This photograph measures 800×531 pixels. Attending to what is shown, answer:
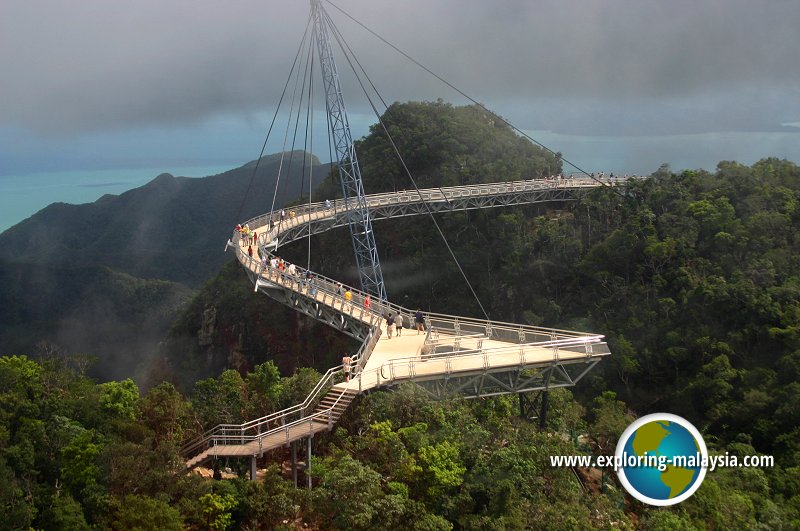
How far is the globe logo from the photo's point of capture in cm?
1853

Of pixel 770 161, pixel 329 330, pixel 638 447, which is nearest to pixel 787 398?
pixel 638 447

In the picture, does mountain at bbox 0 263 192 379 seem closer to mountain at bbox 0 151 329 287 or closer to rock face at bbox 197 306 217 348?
mountain at bbox 0 151 329 287

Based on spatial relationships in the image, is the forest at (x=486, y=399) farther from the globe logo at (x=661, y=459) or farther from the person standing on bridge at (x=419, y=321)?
the person standing on bridge at (x=419, y=321)

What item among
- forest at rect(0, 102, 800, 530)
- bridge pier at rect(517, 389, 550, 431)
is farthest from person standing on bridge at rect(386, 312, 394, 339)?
bridge pier at rect(517, 389, 550, 431)

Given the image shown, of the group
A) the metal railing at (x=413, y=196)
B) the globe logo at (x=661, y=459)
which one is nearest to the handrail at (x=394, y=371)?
the globe logo at (x=661, y=459)

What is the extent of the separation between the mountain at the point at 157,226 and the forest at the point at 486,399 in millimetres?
32066

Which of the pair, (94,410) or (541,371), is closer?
(94,410)

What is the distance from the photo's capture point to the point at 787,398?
3106cm

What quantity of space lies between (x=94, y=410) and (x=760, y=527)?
Result: 1865cm

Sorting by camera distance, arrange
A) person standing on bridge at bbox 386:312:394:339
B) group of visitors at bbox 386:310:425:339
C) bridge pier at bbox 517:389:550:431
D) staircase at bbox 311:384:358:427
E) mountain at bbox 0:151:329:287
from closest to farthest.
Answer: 1. staircase at bbox 311:384:358:427
2. bridge pier at bbox 517:389:550:431
3. person standing on bridge at bbox 386:312:394:339
4. group of visitors at bbox 386:310:425:339
5. mountain at bbox 0:151:329:287

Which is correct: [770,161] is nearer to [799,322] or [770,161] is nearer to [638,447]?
[799,322]

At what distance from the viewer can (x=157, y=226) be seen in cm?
10462

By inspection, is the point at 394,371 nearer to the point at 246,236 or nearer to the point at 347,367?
the point at 347,367

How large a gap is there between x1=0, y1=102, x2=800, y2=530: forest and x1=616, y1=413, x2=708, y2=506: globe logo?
97 centimetres
